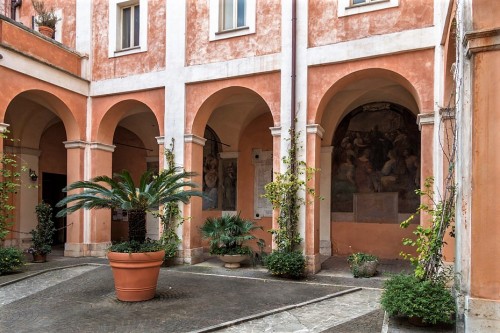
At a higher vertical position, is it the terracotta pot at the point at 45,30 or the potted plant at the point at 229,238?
the terracotta pot at the point at 45,30

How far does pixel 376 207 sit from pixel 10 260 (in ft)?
30.0

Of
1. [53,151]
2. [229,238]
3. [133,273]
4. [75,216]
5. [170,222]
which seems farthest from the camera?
[53,151]

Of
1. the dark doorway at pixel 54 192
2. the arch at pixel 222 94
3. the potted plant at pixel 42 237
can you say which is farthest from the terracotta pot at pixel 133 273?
the dark doorway at pixel 54 192

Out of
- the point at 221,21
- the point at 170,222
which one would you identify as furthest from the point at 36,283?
the point at 221,21

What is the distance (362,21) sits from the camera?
29.6 ft

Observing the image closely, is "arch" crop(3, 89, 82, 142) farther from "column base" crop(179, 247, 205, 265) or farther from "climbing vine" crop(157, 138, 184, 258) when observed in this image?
"column base" crop(179, 247, 205, 265)

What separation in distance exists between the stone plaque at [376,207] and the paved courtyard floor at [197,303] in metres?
2.72

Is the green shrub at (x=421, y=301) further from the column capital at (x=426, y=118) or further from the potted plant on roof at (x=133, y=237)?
the column capital at (x=426, y=118)

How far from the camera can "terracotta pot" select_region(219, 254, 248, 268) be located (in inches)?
392

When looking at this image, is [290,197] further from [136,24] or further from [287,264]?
[136,24]

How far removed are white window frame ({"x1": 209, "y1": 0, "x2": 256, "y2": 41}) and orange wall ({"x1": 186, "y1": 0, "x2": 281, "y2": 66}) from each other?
10 cm

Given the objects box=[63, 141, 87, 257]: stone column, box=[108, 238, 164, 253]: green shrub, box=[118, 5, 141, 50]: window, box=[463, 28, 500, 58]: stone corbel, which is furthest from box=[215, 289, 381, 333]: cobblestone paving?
box=[118, 5, 141, 50]: window

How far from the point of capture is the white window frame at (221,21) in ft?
33.1

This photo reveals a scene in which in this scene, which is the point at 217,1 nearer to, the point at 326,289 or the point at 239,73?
the point at 239,73
